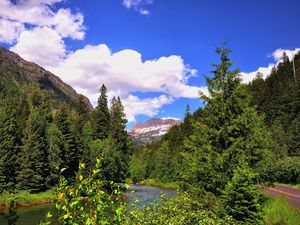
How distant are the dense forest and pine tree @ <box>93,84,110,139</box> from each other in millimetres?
250

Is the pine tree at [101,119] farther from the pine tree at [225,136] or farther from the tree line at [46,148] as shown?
the pine tree at [225,136]

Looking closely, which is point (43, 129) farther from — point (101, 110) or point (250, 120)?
point (250, 120)

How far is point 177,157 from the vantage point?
109m

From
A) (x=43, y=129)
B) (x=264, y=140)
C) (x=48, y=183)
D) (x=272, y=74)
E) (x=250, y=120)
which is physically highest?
(x=272, y=74)

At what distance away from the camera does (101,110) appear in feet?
287

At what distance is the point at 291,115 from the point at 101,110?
174 feet

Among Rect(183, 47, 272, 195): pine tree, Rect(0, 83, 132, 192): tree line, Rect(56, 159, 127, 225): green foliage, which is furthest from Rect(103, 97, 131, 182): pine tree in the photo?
Rect(56, 159, 127, 225): green foliage

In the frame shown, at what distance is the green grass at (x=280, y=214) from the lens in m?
21.5

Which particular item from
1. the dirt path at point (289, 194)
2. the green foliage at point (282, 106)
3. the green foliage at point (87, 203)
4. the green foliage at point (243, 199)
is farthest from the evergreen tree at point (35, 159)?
the green foliage at point (87, 203)

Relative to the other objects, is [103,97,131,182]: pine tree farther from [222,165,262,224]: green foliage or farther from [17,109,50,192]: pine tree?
[222,165,262,224]: green foliage

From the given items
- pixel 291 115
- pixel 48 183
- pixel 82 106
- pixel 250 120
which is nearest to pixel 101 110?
pixel 82 106

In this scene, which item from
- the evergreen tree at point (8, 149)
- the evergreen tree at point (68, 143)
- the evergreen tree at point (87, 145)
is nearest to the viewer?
the evergreen tree at point (8, 149)

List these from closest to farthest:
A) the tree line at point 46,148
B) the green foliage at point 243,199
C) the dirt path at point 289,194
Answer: the green foliage at point 243,199 < the dirt path at point 289,194 < the tree line at point 46,148

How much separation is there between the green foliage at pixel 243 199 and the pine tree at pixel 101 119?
65.9m
